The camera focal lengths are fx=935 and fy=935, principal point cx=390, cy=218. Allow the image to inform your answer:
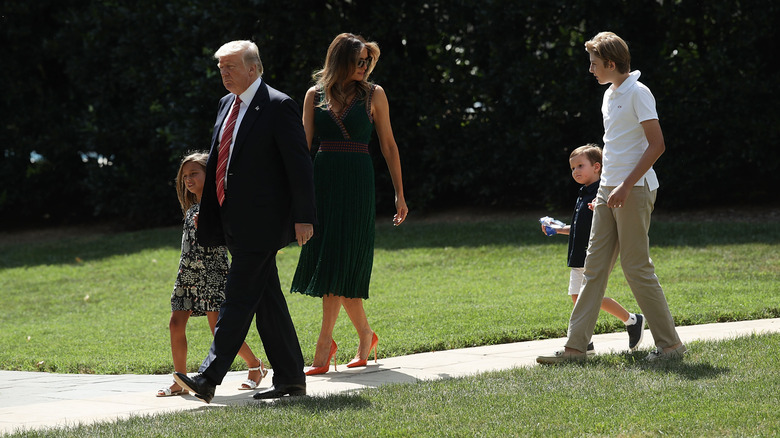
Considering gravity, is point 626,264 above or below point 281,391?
above

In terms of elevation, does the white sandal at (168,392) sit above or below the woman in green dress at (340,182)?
below

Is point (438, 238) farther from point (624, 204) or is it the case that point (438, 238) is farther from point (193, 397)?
point (193, 397)

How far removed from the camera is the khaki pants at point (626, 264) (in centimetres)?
548

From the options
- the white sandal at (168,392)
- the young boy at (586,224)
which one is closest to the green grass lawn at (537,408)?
the white sandal at (168,392)

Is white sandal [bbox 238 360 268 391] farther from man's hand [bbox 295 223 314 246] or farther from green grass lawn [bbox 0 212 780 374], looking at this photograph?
man's hand [bbox 295 223 314 246]

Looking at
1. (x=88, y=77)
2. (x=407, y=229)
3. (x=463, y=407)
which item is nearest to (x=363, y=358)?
(x=463, y=407)

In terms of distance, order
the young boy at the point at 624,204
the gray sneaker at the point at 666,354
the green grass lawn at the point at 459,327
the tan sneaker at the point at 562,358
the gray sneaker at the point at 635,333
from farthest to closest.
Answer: the gray sneaker at the point at 635,333
the tan sneaker at the point at 562,358
the gray sneaker at the point at 666,354
the young boy at the point at 624,204
the green grass lawn at the point at 459,327

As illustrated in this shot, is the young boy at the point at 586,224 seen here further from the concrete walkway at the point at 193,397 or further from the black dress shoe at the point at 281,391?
the black dress shoe at the point at 281,391

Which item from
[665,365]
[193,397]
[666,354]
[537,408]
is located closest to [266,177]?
[193,397]

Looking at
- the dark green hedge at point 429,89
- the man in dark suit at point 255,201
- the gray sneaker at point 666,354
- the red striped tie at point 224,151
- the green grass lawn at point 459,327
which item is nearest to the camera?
the green grass lawn at point 459,327

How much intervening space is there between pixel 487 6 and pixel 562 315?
5.98 m

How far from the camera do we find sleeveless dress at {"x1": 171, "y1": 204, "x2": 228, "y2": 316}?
5.56 meters

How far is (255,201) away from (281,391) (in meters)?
1.05

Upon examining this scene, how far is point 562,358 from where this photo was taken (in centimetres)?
561
